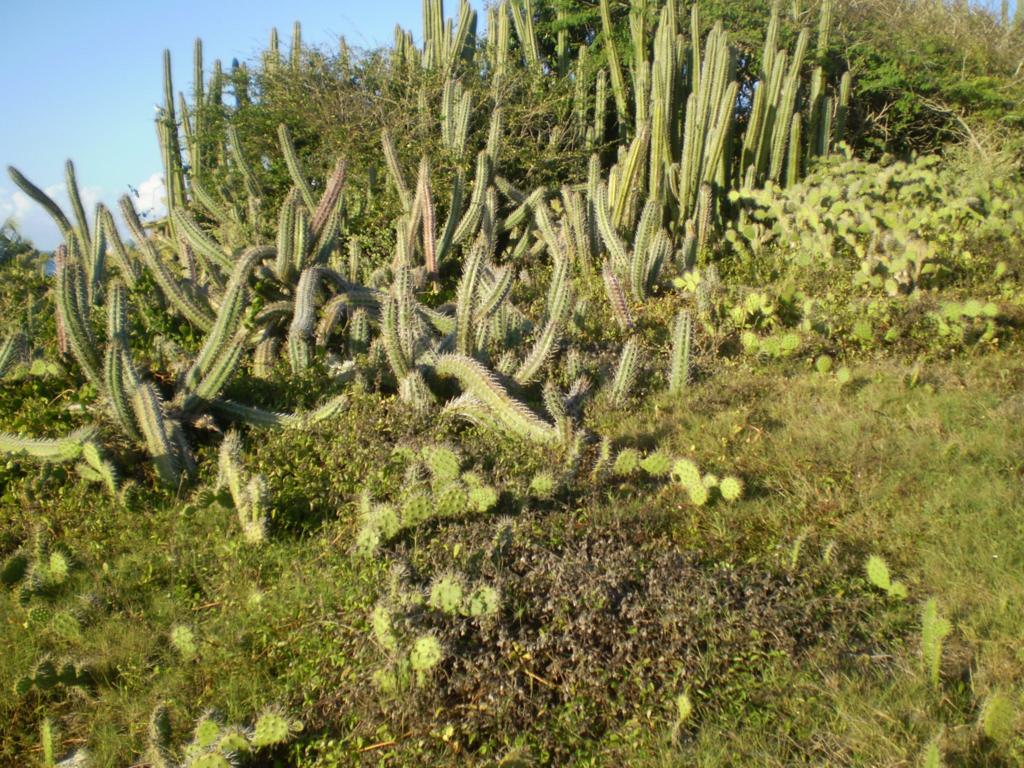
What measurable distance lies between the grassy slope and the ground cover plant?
1cm

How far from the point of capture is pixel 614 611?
3.19m

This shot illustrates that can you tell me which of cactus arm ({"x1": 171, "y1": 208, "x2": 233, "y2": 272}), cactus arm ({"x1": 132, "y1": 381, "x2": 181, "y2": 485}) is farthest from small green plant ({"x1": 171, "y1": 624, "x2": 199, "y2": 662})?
cactus arm ({"x1": 171, "y1": 208, "x2": 233, "y2": 272})

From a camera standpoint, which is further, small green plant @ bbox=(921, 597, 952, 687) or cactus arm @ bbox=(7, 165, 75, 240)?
cactus arm @ bbox=(7, 165, 75, 240)

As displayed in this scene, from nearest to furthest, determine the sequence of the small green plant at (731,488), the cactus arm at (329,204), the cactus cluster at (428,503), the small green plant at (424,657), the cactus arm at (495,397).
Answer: the small green plant at (424,657) → the cactus cluster at (428,503) → the small green plant at (731,488) → the cactus arm at (495,397) → the cactus arm at (329,204)

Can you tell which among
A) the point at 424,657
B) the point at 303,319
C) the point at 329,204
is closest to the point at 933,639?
the point at 424,657

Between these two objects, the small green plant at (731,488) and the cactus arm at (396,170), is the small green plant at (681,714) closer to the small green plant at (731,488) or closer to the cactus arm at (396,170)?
the small green plant at (731,488)

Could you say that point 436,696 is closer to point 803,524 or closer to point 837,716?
point 837,716

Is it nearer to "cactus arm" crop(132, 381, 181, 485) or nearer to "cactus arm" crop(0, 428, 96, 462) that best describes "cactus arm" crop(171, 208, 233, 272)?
"cactus arm" crop(132, 381, 181, 485)

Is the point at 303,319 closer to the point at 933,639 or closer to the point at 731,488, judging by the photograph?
the point at 731,488

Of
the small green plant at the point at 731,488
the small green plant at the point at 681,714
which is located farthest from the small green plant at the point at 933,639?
the small green plant at the point at 731,488

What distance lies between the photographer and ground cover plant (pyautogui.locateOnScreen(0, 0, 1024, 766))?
9.39ft

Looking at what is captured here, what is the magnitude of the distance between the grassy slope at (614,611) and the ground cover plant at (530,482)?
0.05 ft

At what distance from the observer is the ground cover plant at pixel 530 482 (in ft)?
9.39

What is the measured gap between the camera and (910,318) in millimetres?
5586
